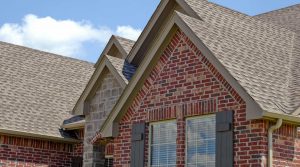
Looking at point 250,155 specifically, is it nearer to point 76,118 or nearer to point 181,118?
point 181,118

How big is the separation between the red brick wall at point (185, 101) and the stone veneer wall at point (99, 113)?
243 centimetres

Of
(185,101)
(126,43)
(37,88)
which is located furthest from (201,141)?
(37,88)

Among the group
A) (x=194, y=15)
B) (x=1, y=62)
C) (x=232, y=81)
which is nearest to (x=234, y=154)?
(x=232, y=81)

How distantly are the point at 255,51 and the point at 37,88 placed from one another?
9.69 meters

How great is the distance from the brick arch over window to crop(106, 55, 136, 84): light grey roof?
2.23 metres

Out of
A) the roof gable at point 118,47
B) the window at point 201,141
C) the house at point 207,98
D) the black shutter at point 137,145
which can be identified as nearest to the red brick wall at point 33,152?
the house at point 207,98

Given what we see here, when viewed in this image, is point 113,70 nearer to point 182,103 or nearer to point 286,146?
point 182,103

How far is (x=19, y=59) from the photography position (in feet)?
74.2

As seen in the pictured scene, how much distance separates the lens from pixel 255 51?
14.4 meters

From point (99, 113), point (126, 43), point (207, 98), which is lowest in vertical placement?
point (207, 98)

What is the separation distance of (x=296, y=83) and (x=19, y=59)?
1237 cm

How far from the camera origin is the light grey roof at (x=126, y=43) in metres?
18.0

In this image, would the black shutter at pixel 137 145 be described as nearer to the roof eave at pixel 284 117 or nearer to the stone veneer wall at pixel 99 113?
the stone veneer wall at pixel 99 113

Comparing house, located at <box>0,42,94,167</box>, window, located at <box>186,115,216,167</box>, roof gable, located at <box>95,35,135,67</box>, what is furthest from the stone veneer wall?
window, located at <box>186,115,216,167</box>
